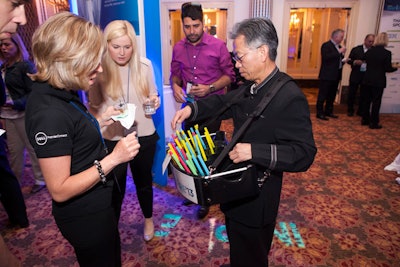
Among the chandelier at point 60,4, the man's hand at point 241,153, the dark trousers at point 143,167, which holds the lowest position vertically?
the dark trousers at point 143,167

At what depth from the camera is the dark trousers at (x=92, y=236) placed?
4.04ft

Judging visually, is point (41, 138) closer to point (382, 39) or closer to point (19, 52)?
point (19, 52)

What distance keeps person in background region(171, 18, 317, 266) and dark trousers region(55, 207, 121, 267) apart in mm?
604

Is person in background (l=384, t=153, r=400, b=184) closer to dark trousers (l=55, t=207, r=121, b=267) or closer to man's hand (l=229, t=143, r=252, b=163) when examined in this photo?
man's hand (l=229, t=143, r=252, b=163)

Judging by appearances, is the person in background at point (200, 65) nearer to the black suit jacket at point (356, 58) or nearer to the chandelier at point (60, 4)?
the black suit jacket at point (356, 58)

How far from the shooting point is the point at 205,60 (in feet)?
9.02

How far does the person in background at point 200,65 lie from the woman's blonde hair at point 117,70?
0.65 meters

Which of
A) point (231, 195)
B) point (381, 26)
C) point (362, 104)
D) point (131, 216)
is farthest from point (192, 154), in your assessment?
point (381, 26)

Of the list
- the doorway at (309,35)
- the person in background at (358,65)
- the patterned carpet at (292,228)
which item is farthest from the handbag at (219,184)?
the doorway at (309,35)

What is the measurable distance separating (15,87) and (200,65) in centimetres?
180

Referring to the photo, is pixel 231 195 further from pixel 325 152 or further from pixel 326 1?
pixel 326 1

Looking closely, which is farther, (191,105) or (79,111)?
(191,105)

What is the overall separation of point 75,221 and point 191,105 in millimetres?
855

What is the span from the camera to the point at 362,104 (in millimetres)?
5977
